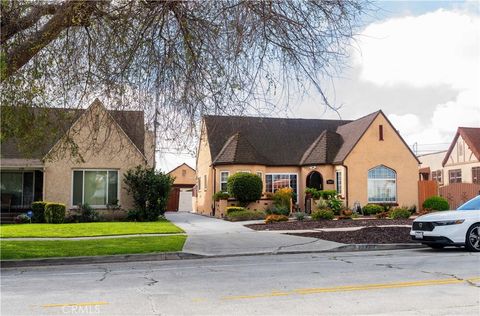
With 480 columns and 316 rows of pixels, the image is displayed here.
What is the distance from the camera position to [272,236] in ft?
56.6

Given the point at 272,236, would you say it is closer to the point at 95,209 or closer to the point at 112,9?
the point at 112,9

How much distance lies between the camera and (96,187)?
91.0 ft

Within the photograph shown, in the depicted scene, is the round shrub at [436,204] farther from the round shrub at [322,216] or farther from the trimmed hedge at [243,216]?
the trimmed hedge at [243,216]

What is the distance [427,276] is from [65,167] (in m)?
22.2

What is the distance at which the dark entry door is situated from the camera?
32.2 meters

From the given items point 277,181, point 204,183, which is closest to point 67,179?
point 204,183

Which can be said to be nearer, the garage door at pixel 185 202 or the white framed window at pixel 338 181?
the white framed window at pixel 338 181

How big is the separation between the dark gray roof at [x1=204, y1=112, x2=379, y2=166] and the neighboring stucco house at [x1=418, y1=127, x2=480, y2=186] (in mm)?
14337

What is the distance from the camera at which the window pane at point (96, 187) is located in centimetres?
2758

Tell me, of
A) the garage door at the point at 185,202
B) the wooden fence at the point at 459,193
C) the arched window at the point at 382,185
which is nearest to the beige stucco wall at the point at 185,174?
the garage door at the point at 185,202

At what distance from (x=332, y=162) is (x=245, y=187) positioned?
243 inches

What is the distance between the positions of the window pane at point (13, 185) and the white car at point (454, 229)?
2268cm

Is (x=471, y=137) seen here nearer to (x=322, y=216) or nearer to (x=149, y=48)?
(x=322, y=216)

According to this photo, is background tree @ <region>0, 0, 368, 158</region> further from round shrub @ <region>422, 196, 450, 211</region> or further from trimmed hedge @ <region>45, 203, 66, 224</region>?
round shrub @ <region>422, 196, 450, 211</region>
